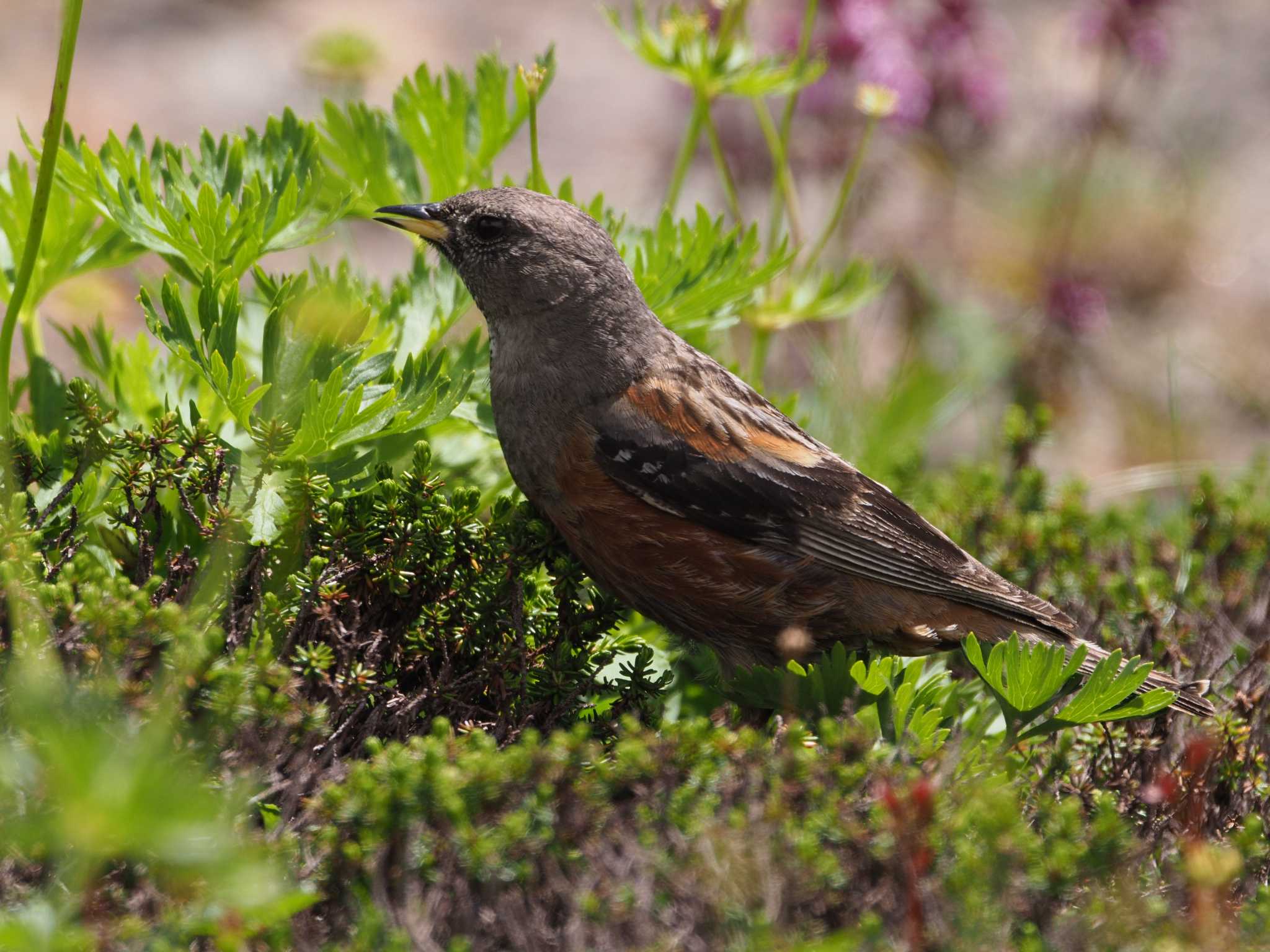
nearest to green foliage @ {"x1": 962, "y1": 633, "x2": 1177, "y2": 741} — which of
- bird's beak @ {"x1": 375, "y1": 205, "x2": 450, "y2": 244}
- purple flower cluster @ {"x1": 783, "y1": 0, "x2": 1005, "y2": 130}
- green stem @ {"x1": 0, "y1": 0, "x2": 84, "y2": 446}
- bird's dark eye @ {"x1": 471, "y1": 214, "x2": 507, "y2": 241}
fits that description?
bird's dark eye @ {"x1": 471, "y1": 214, "x2": 507, "y2": 241}

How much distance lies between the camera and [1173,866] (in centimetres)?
279

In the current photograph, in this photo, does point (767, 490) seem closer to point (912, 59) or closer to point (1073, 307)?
point (912, 59)

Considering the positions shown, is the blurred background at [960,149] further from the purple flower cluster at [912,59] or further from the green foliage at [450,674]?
the green foliage at [450,674]

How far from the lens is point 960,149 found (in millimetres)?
9195

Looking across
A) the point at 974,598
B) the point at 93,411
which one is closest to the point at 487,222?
the point at 93,411

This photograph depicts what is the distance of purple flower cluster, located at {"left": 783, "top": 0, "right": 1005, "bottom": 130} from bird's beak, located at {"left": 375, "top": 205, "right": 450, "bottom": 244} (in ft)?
10.8

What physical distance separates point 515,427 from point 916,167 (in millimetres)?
7187

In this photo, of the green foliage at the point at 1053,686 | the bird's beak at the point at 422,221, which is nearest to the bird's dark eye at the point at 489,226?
the bird's beak at the point at 422,221

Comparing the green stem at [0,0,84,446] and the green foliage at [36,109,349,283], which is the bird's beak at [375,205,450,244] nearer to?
the green foliage at [36,109,349,283]

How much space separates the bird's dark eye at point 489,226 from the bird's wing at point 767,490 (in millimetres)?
619

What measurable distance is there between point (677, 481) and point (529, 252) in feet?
2.73

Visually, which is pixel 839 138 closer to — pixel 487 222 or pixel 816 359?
pixel 816 359

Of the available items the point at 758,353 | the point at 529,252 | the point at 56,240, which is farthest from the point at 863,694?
the point at 56,240

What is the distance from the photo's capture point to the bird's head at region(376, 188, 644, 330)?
155 inches
